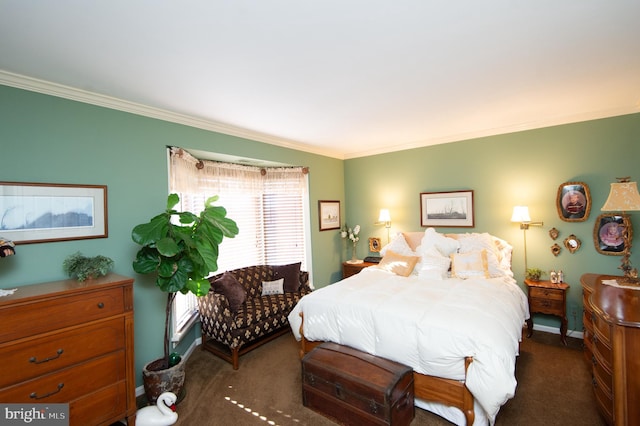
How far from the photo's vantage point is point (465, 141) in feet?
13.6

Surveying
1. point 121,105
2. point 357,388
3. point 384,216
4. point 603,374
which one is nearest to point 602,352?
point 603,374

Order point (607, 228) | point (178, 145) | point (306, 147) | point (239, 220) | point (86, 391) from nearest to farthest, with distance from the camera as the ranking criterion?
point (86, 391)
point (178, 145)
point (607, 228)
point (239, 220)
point (306, 147)

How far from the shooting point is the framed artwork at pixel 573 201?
3.35 m

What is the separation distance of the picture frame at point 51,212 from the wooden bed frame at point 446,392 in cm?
288

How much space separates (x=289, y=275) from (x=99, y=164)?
2537 millimetres

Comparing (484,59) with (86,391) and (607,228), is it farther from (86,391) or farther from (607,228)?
(86,391)

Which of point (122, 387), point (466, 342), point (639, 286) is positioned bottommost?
point (122, 387)

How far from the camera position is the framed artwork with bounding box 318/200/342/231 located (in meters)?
4.84

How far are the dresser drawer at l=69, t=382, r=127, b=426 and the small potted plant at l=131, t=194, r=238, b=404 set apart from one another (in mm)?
332

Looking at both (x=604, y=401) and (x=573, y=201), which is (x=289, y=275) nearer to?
(x=604, y=401)

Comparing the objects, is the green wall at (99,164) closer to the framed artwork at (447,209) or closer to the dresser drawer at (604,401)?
the framed artwork at (447,209)

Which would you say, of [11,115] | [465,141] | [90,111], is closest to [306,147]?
[465,141]

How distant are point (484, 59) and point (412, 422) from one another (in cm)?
274

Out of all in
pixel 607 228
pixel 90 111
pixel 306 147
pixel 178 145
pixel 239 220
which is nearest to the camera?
pixel 90 111
